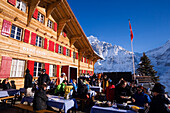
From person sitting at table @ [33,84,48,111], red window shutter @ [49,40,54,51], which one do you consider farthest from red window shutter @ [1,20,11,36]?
person sitting at table @ [33,84,48,111]

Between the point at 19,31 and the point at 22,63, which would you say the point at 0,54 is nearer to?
the point at 22,63

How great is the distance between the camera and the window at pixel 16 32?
7.55 metres

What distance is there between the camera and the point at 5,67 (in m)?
6.69

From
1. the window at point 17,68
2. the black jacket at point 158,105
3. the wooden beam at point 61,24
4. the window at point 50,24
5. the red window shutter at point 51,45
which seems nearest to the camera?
the black jacket at point 158,105

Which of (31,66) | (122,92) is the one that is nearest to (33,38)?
(31,66)

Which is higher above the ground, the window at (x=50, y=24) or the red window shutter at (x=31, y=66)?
the window at (x=50, y=24)

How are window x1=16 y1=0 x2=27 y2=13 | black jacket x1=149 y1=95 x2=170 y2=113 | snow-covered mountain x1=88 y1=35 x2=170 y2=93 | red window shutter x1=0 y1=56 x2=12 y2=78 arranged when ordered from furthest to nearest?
1. snow-covered mountain x1=88 y1=35 x2=170 y2=93
2. window x1=16 y1=0 x2=27 y2=13
3. red window shutter x1=0 y1=56 x2=12 y2=78
4. black jacket x1=149 y1=95 x2=170 y2=113

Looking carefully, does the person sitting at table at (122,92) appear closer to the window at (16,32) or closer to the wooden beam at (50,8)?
the window at (16,32)

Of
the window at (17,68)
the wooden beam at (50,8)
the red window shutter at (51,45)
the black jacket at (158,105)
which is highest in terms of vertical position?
the wooden beam at (50,8)

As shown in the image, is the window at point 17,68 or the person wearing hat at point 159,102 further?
the window at point 17,68

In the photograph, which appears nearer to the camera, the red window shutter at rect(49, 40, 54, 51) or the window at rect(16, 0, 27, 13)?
the window at rect(16, 0, 27, 13)

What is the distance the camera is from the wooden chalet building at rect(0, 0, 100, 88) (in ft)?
22.9

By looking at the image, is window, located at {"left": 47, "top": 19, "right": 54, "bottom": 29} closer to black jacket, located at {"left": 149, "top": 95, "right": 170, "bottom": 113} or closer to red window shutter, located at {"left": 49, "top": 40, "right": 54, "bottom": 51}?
red window shutter, located at {"left": 49, "top": 40, "right": 54, "bottom": 51}

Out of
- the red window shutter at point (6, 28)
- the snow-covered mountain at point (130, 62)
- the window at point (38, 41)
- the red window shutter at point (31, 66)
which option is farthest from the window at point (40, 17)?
the snow-covered mountain at point (130, 62)
